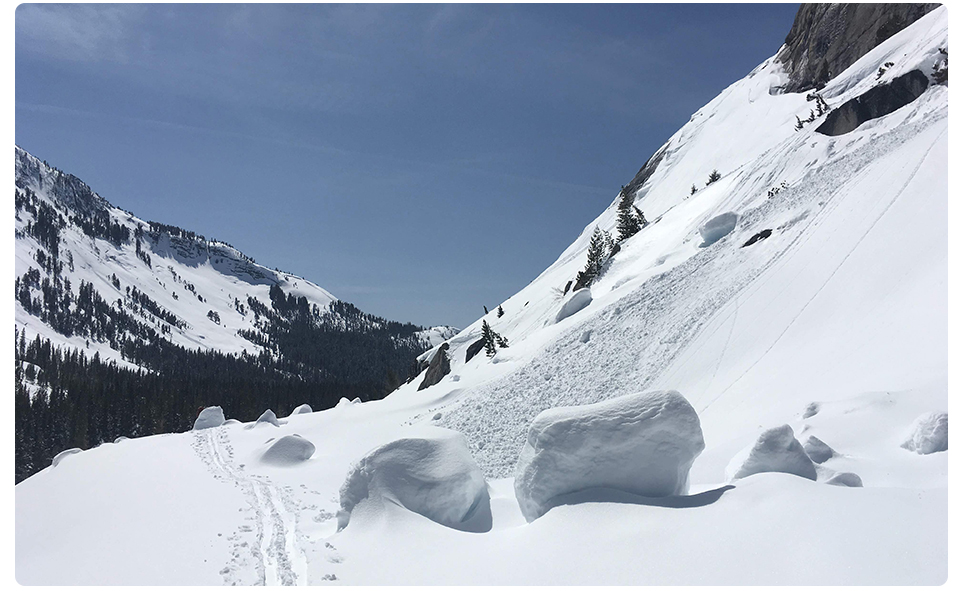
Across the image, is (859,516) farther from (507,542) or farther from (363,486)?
(363,486)

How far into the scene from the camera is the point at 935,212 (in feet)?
54.3

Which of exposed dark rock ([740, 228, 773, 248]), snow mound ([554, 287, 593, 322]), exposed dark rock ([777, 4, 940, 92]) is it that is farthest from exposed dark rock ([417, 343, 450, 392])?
exposed dark rock ([777, 4, 940, 92])

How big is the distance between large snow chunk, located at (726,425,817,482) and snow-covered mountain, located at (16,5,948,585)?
40mm

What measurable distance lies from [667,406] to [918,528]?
3.25 metres

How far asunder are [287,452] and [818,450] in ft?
48.7

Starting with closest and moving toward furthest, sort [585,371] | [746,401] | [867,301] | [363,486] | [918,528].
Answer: [918,528] < [363,486] < [746,401] < [867,301] < [585,371]

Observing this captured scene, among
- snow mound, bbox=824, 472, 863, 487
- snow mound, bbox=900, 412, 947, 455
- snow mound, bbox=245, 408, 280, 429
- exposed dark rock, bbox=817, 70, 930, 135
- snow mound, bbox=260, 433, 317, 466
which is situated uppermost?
exposed dark rock, bbox=817, 70, 930, 135

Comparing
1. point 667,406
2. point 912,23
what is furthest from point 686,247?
point 912,23

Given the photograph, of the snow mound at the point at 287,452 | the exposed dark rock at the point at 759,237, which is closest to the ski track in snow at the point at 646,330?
the exposed dark rock at the point at 759,237

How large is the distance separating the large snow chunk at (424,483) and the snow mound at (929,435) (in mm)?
7207

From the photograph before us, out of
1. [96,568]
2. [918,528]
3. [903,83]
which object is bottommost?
[918,528]

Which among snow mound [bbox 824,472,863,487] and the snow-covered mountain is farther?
snow mound [bbox 824,472,863,487]

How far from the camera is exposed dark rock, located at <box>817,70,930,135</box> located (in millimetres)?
30438

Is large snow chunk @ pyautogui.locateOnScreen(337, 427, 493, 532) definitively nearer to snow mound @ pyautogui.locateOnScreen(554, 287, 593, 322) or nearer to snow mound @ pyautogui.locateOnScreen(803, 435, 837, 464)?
snow mound @ pyautogui.locateOnScreen(803, 435, 837, 464)
